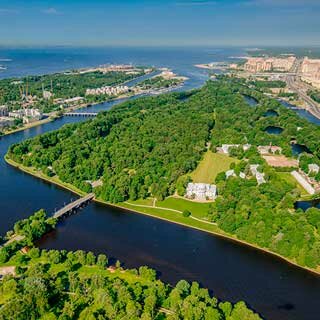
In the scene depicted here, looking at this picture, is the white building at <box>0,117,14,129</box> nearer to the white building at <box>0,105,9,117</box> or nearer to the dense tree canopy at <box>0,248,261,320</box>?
the white building at <box>0,105,9,117</box>

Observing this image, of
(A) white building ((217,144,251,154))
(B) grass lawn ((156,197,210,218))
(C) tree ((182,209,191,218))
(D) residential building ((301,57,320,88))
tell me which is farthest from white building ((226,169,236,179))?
(D) residential building ((301,57,320,88))

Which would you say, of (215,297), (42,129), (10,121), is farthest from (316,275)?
(10,121)

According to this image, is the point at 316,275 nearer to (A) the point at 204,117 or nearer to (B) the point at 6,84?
(A) the point at 204,117

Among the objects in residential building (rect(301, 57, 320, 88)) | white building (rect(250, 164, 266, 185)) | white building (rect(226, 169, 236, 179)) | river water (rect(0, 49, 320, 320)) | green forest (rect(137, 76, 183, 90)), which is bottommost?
river water (rect(0, 49, 320, 320))

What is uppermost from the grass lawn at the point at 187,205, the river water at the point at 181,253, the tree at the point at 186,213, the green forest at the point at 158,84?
the green forest at the point at 158,84

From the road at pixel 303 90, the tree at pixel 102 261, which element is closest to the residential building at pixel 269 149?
the road at pixel 303 90

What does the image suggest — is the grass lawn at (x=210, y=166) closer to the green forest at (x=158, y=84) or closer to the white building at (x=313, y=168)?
the white building at (x=313, y=168)
